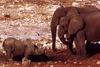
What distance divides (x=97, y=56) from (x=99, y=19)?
91 cm

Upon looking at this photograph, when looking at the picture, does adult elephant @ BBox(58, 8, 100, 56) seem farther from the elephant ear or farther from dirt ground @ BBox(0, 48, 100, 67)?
dirt ground @ BBox(0, 48, 100, 67)

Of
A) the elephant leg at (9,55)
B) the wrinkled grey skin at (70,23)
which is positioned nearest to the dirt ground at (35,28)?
the elephant leg at (9,55)

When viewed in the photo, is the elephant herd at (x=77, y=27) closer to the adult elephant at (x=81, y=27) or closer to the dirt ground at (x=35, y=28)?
the adult elephant at (x=81, y=27)

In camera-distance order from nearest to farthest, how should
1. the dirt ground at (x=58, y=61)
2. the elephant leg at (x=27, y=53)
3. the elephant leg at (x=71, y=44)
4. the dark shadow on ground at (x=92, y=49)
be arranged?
1. the dirt ground at (x=58, y=61)
2. the elephant leg at (x=27, y=53)
3. the elephant leg at (x=71, y=44)
4. the dark shadow on ground at (x=92, y=49)

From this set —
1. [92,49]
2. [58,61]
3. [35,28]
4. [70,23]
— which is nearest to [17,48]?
[58,61]

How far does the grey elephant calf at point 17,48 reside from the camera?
1108 cm

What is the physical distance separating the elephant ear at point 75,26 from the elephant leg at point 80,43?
0.13 m

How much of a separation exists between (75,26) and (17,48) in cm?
148

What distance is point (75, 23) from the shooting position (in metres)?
11.4

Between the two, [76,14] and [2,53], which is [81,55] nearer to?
[76,14]

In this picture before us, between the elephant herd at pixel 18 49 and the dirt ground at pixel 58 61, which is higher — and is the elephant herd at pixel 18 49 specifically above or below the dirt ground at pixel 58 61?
above

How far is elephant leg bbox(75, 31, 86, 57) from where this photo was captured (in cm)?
1149

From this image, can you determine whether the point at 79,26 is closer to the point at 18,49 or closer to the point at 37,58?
the point at 37,58

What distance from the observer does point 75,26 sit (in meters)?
11.4
